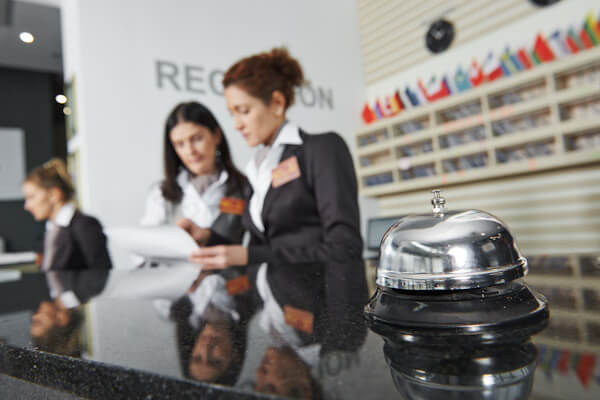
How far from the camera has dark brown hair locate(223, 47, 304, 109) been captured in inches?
65.7

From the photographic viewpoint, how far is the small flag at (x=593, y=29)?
251cm

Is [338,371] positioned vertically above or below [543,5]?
below

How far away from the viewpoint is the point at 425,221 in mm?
378

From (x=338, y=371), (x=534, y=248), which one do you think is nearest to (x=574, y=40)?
(x=534, y=248)

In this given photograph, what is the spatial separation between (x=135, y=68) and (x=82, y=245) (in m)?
1.28

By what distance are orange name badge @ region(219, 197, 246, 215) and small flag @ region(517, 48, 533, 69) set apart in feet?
7.56

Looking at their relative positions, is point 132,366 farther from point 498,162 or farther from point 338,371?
point 498,162

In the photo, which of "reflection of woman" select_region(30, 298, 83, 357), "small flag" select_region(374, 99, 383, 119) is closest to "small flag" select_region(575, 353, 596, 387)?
"reflection of woman" select_region(30, 298, 83, 357)

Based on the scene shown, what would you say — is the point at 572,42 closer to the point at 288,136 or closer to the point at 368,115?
the point at 368,115

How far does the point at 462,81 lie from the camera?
3.24 m

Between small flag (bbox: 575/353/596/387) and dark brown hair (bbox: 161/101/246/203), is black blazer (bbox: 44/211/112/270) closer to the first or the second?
dark brown hair (bbox: 161/101/246/203)

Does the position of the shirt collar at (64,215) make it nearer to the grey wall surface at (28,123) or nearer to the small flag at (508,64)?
the grey wall surface at (28,123)

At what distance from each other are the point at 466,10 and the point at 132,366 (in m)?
3.90

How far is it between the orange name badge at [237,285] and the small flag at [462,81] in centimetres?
302
